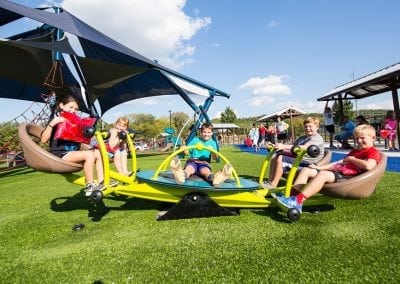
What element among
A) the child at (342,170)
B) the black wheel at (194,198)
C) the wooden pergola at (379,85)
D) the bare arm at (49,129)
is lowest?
the black wheel at (194,198)

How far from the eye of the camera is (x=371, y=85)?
13.4 meters

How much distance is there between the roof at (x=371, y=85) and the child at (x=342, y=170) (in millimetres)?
9393

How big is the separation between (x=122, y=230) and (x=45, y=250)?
2.46 feet

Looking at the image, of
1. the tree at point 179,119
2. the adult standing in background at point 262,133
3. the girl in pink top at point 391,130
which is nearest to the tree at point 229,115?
the tree at point 179,119

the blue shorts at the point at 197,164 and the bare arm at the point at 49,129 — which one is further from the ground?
the bare arm at the point at 49,129

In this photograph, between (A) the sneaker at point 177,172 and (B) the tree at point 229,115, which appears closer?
(A) the sneaker at point 177,172

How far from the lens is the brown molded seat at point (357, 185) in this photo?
132 inches

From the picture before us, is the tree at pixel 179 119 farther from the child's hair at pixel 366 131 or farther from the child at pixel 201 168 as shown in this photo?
the child's hair at pixel 366 131

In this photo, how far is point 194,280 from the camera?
2.16 meters

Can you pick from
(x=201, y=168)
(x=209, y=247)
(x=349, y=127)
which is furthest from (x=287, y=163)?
(x=349, y=127)

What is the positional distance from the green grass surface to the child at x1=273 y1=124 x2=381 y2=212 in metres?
0.25

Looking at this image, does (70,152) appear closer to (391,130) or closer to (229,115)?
(391,130)

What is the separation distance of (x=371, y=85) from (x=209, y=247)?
13.2 m

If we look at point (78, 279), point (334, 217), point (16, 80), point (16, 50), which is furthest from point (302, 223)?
point (16, 80)
